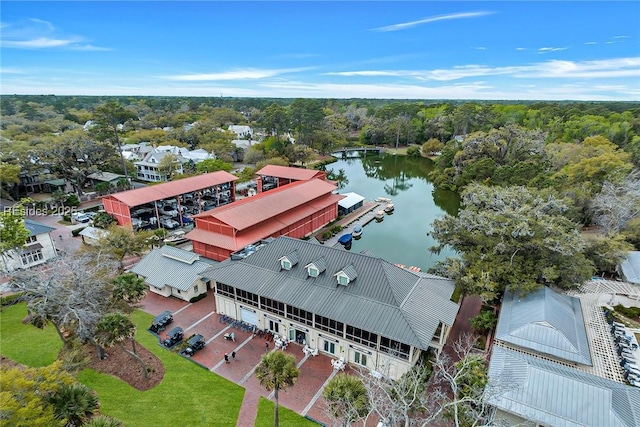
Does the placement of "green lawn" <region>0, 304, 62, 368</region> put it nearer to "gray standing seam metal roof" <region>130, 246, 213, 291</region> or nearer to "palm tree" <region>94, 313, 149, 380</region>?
"palm tree" <region>94, 313, 149, 380</region>

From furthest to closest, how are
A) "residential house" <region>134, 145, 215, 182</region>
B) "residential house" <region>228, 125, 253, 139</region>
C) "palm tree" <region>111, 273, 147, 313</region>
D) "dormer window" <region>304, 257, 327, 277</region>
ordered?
"residential house" <region>228, 125, 253, 139</region> < "residential house" <region>134, 145, 215, 182</region> < "dormer window" <region>304, 257, 327, 277</region> < "palm tree" <region>111, 273, 147, 313</region>

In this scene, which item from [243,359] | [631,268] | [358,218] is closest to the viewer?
[243,359]

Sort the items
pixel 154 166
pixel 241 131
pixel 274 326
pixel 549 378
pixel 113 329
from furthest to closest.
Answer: pixel 241 131
pixel 154 166
pixel 274 326
pixel 113 329
pixel 549 378

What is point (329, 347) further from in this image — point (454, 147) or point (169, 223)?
point (454, 147)

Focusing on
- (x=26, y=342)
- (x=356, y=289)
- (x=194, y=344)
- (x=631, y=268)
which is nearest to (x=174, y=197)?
(x=26, y=342)

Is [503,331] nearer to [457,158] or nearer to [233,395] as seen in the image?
[233,395]

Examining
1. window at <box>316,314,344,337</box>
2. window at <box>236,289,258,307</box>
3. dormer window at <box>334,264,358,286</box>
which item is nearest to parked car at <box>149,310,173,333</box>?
window at <box>236,289,258,307</box>

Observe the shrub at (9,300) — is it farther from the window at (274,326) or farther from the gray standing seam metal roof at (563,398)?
the gray standing seam metal roof at (563,398)

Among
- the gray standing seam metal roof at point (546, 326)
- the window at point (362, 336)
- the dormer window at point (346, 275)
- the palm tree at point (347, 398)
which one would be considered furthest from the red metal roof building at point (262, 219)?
the gray standing seam metal roof at point (546, 326)
